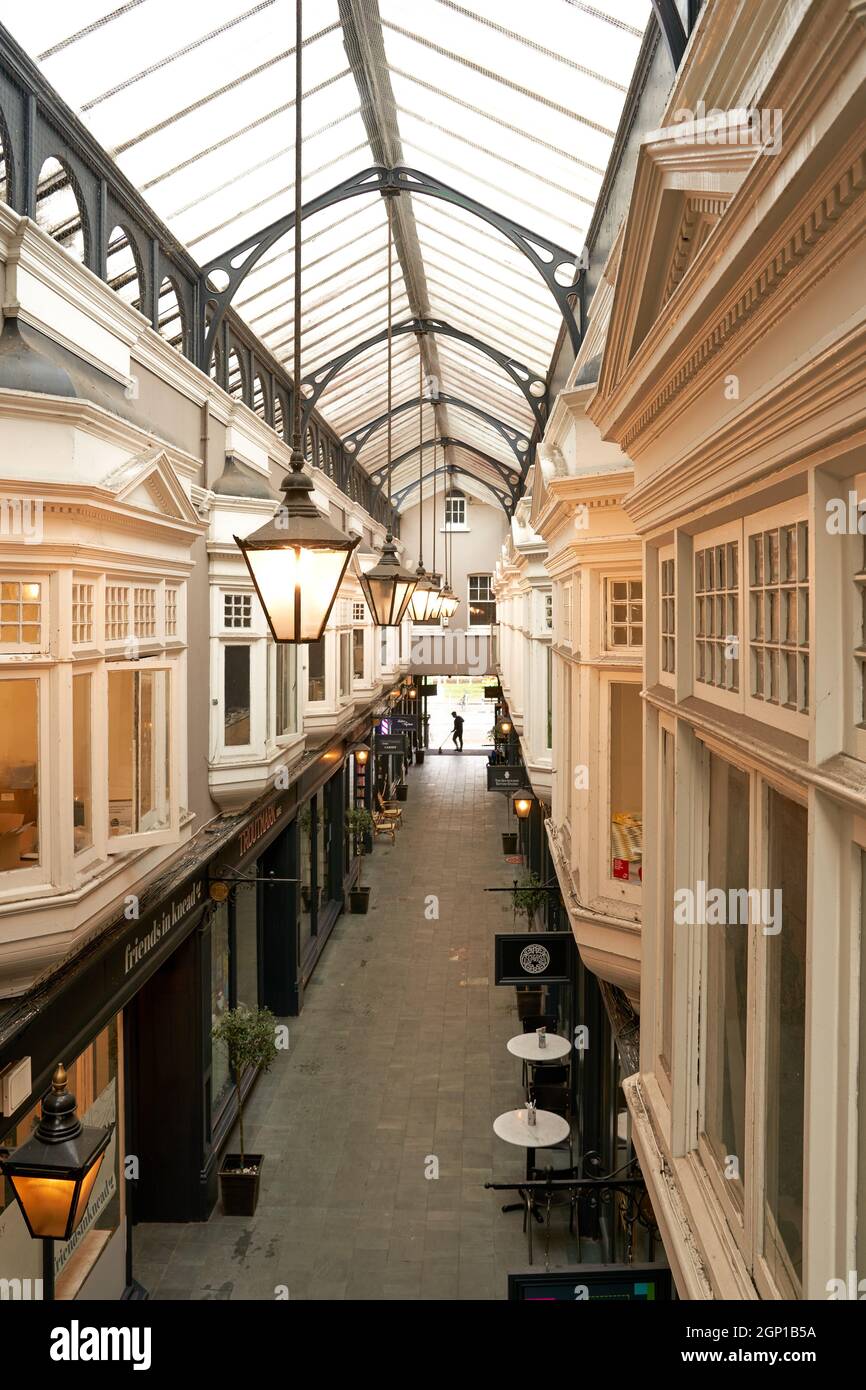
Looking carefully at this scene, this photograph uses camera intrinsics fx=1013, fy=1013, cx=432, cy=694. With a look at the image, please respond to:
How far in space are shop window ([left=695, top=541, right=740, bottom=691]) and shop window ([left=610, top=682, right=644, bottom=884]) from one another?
2955 millimetres

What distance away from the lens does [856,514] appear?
2.27 m

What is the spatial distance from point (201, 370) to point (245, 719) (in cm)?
398

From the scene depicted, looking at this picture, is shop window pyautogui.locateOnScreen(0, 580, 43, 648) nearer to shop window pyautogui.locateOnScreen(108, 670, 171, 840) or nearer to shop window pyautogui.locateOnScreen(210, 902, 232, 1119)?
shop window pyautogui.locateOnScreen(108, 670, 171, 840)

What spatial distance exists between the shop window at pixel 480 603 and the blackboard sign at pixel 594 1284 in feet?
128

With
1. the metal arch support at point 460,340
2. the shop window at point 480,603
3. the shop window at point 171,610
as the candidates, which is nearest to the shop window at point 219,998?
the shop window at point 171,610

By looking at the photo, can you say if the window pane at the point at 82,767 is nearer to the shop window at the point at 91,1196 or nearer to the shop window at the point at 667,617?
the shop window at the point at 91,1196

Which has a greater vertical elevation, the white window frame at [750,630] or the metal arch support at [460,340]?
the metal arch support at [460,340]

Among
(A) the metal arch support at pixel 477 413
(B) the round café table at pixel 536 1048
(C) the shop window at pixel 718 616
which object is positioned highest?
(A) the metal arch support at pixel 477 413

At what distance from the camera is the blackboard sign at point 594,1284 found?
4926mm

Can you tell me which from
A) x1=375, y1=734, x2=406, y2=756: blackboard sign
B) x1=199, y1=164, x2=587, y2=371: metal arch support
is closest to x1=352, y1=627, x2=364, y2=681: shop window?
x1=375, y1=734, x2=406, y2=756: blackboard sign

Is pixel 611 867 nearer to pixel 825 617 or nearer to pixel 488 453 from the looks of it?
pixel 825 617

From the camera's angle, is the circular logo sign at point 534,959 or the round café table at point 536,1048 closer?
the circular logo sign at point 534,959

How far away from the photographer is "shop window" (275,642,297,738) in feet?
41.3

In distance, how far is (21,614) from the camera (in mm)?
5945
